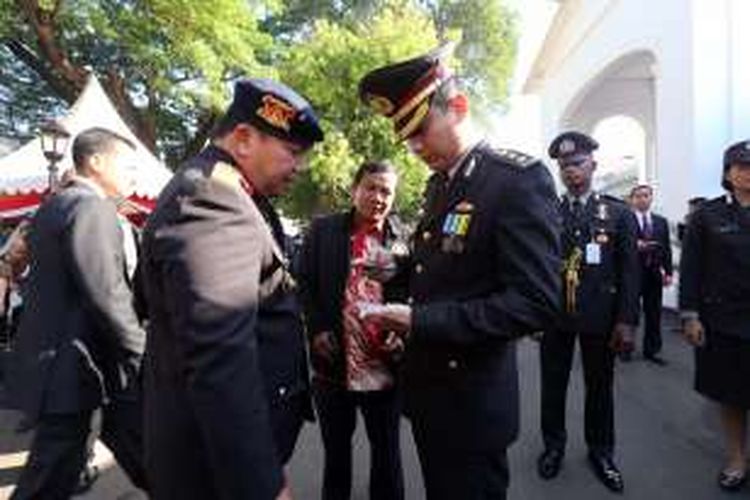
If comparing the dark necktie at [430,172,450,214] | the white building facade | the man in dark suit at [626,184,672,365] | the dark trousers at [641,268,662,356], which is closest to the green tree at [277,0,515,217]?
the white building facade

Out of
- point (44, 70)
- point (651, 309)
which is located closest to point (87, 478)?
point (651, 309)

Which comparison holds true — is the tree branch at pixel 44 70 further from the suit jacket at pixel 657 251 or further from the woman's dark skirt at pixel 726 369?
the woman's dark skirt at pixel 726 369

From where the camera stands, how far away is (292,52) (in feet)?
69.9

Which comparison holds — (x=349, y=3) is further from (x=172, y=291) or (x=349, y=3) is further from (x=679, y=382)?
(x=172, y=291)

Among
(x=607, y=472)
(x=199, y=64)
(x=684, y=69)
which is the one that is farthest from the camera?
(x=199, y=64)

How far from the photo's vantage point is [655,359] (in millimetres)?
8953

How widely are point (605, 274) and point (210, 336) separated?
137 inches

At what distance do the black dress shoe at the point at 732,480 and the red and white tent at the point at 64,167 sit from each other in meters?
7.08

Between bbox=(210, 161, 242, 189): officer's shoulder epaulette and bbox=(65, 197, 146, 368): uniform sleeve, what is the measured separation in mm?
1767

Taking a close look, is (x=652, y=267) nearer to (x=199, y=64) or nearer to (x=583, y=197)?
(x=583, y=197)

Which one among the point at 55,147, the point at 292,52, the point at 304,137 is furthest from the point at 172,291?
the point at 292,52

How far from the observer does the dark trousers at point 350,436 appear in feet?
13.6

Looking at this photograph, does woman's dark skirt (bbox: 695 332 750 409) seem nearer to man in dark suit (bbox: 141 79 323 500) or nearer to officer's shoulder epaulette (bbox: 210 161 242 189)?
man in dark suit (bbox: 141 79 323 500)

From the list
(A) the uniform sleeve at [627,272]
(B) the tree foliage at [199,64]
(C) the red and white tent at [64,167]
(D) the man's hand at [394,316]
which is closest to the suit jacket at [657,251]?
(B) the tree foliage at [199,64]
